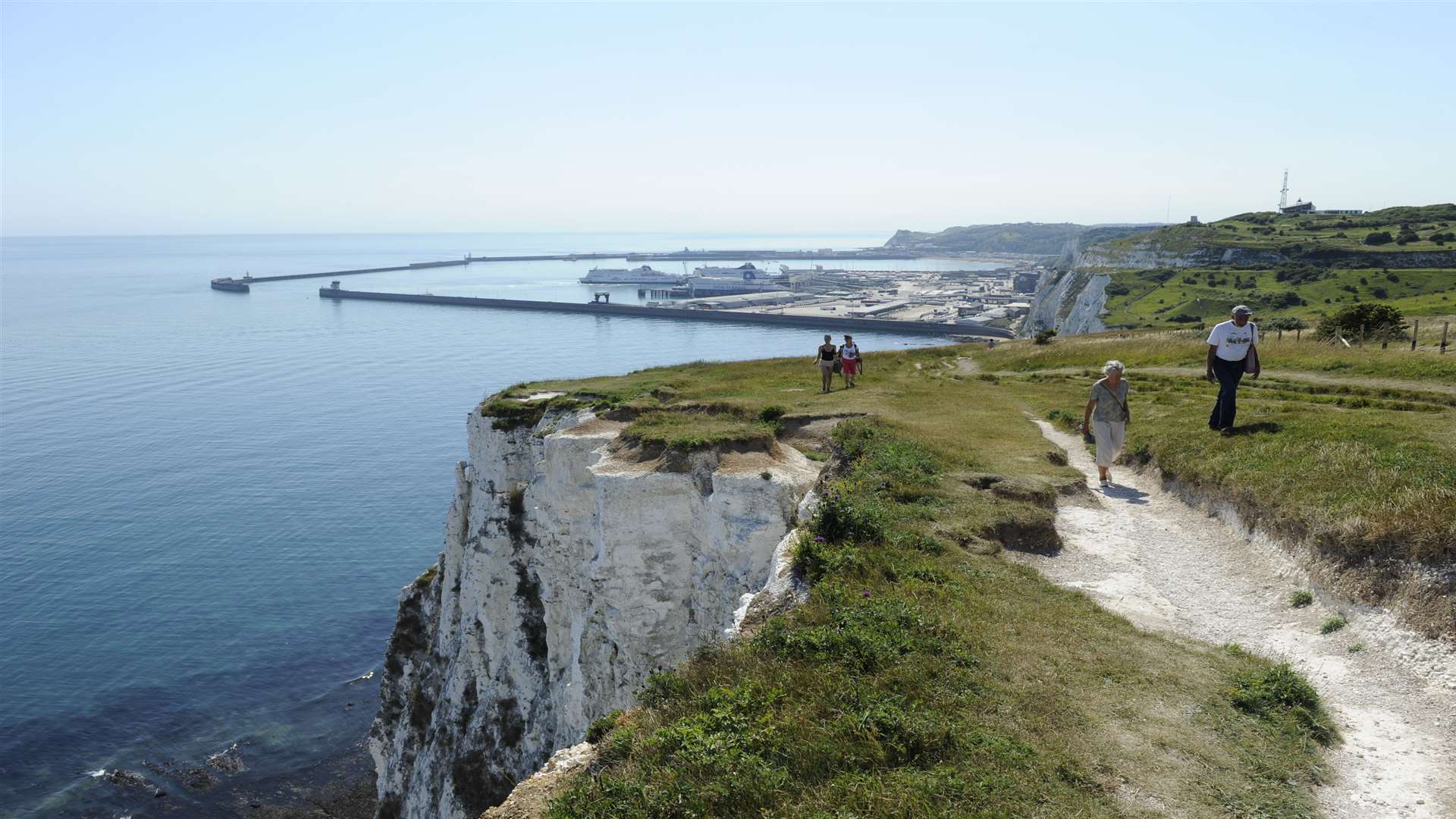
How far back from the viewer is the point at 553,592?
91.9ft

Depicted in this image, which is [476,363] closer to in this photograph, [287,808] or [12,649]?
[12,649]

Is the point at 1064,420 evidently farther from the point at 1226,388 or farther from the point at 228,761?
the point at 228,761

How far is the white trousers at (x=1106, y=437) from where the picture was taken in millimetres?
17641

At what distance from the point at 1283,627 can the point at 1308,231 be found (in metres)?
128

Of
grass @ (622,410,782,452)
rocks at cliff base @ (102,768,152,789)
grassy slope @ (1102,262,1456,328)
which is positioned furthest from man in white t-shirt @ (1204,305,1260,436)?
grassy slope @ (1102,262,1456,328)

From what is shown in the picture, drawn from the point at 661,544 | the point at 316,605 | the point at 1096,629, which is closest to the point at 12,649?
the point at 316,605

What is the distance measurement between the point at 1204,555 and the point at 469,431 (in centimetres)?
2731

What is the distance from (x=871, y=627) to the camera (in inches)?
393

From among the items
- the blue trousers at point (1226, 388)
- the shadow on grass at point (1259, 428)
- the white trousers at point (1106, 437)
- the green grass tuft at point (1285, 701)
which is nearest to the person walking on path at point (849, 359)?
the white trousers at point (1106, 437)

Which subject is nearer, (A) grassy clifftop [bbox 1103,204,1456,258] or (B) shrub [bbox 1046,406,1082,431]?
(B) shrub [bbox 1046,406,1082,431]

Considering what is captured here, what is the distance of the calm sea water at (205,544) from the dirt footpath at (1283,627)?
20733 mm

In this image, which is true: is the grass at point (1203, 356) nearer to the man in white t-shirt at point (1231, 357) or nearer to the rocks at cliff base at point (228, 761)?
the man in white t-shirt at point (1231, 357)

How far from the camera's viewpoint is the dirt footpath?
7.70m

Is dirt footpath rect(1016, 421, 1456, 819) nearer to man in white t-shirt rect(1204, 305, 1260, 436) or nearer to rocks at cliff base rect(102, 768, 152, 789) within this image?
man in white t-shirt rect(1204, 305, 1260, 436)
